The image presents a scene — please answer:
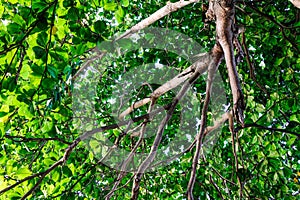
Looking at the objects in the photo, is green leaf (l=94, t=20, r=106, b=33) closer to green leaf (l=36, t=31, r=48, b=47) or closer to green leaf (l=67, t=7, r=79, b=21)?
green leaf (l=67, t=7, r=79, b=21)

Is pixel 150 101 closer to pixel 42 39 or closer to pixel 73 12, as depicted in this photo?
pixel 73 12

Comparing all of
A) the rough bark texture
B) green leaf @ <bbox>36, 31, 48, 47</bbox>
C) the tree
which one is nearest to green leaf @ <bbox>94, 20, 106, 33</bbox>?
the tree

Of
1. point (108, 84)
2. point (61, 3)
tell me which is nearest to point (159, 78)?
point (108, 84)

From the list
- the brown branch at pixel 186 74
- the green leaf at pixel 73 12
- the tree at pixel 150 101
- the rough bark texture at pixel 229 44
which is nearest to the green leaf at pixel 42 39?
the tree at pixel 150 101

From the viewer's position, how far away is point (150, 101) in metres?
2.64

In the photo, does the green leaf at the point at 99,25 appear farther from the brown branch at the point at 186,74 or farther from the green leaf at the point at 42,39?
the brown branch at the point at 186,74

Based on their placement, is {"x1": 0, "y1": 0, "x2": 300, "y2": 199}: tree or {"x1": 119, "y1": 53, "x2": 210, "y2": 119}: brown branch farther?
{"x1": 119, "y1": 53, "x2": 210, "y2": 119}: brown branch

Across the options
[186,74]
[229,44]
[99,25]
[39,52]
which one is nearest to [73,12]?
[99,25]

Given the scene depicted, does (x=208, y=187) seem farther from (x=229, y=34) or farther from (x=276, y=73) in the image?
(x=229, y=34)

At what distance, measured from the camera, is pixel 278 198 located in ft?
8.63

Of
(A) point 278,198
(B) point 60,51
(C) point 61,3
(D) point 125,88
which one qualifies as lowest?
(A) point 278,198

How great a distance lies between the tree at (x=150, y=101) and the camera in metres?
1.74

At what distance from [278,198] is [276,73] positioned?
4.19 ft

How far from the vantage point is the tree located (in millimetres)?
1737
